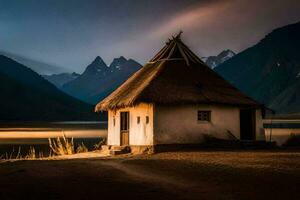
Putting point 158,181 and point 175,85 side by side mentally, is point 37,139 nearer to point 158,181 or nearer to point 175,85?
point 175,85

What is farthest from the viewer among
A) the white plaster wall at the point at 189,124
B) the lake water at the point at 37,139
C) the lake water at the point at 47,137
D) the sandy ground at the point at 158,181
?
the lake water at the point at 47,137

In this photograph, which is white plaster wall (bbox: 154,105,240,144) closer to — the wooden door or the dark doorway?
the dark doorway

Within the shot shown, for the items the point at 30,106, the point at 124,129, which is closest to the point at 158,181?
the point at 124,129

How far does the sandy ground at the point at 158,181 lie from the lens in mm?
10180

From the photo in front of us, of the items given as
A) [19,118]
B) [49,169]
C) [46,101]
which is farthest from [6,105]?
[49,169]

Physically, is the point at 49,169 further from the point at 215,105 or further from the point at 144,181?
the point at 215,105

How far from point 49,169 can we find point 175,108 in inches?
390

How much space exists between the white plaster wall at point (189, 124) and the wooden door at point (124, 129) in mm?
2531

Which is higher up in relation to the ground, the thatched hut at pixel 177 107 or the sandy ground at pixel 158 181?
the thatched hut at pixel 177 107

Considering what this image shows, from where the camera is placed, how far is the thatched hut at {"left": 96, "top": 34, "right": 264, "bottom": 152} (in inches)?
904

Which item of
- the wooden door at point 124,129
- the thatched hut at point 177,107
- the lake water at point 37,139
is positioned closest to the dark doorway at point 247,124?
the thatched hut at point 177,107

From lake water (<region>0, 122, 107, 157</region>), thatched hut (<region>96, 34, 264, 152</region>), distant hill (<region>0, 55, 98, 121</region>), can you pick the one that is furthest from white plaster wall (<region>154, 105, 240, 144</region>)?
distant hill (<region>0, 55, 98, 121</region>)

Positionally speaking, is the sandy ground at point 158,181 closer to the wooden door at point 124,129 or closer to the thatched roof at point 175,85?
the thatched roof at point 175,85

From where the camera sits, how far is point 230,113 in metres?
24.6
